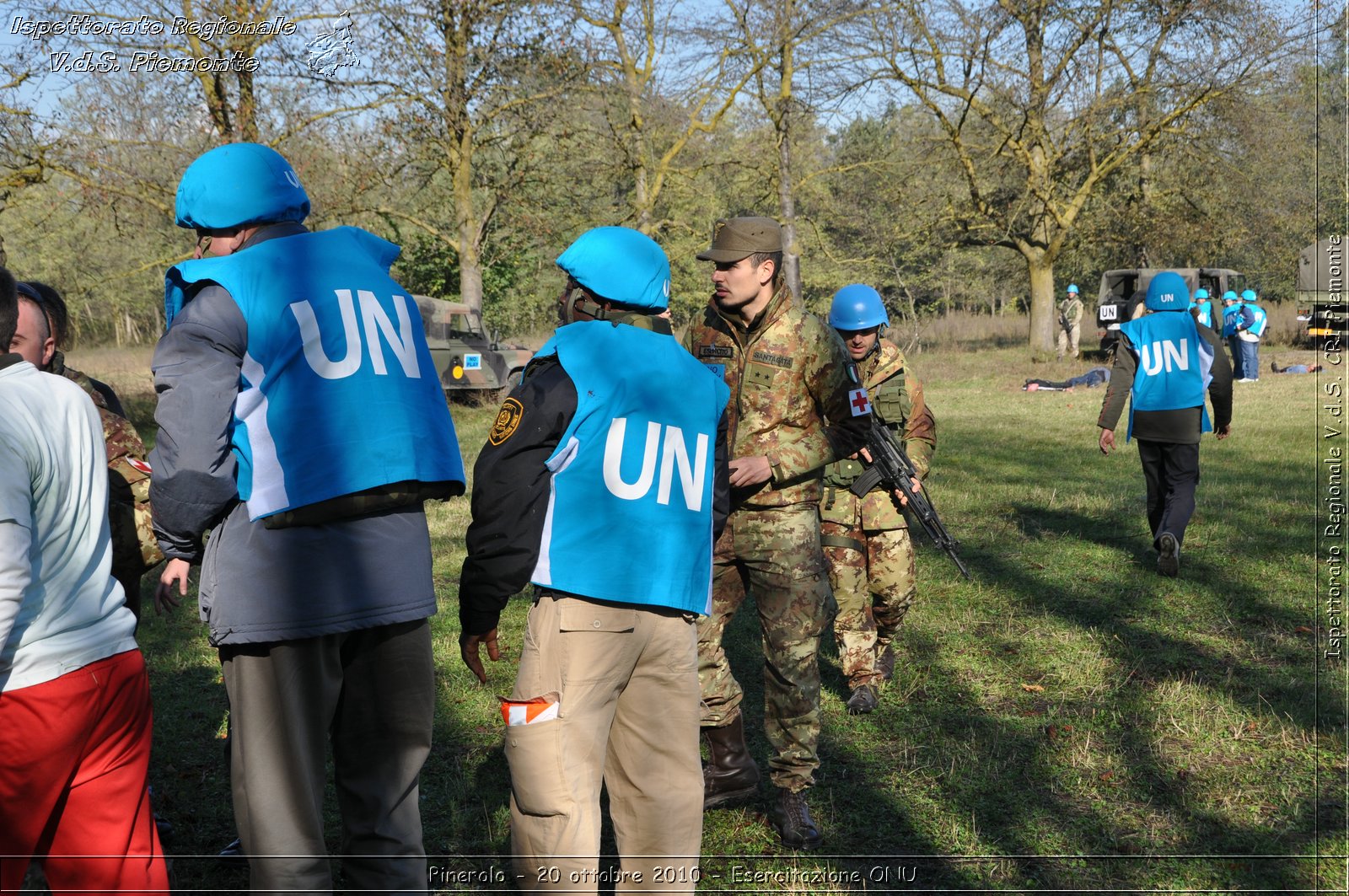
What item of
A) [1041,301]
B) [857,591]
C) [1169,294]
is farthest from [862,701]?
[1041,301]

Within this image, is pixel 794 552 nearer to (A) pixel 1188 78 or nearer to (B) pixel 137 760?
(B) pixel 137 760

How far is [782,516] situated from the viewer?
4.08 meters

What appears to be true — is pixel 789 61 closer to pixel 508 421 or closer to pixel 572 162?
pixel 572 162

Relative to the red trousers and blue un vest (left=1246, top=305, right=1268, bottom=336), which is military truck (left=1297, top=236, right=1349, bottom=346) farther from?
the red trousers

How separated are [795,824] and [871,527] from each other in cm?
221

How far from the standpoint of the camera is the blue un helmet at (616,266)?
285cm

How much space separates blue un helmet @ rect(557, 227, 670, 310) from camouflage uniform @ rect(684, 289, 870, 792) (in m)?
1.07

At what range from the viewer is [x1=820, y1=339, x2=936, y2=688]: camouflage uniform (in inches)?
217

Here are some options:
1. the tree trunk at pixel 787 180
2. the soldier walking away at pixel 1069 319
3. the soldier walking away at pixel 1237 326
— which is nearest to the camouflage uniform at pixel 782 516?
the tree trunk at pixel 787 180

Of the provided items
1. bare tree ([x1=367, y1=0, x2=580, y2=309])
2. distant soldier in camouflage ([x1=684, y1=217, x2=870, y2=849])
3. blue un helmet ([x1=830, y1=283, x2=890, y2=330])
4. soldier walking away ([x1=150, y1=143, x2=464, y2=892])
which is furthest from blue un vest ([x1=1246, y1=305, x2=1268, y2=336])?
soldier walking away ([x1=150, y1=143, x2=464, y2=892])

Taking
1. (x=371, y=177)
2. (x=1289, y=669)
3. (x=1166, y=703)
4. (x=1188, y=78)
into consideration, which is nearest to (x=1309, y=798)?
(x=1166, y=703)

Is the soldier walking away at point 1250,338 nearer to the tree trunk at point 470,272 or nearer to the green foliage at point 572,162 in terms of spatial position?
the green foliage at point 572,162

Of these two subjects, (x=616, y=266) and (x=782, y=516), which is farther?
(x=782, y=516)

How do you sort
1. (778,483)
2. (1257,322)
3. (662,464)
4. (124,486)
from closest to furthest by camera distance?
Answer: (662,464)
(124,486)
(778,483)
(1257,322)
